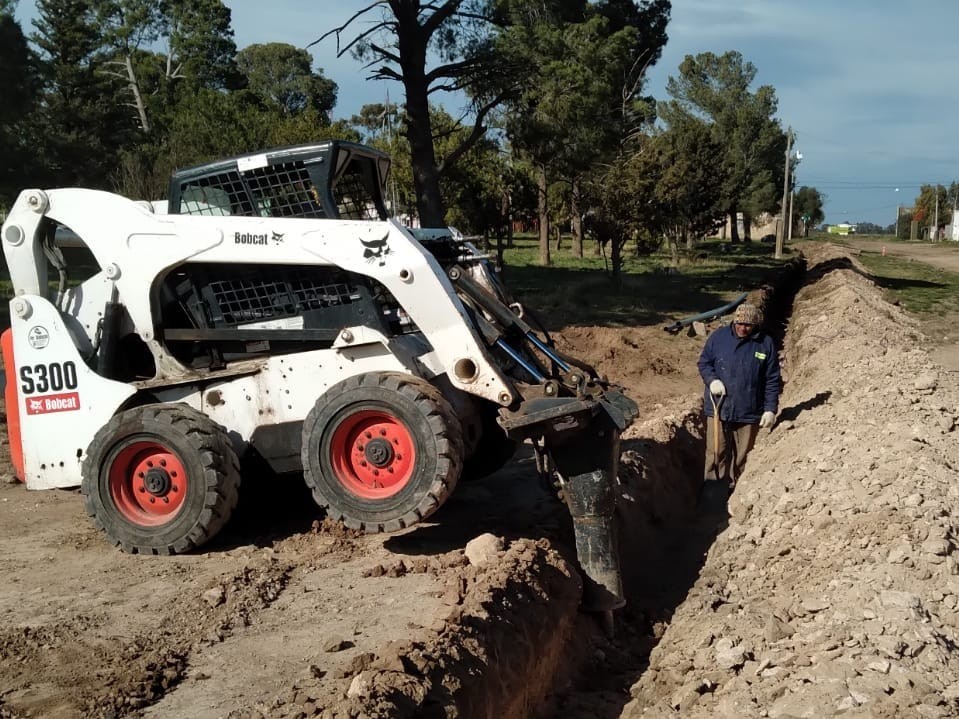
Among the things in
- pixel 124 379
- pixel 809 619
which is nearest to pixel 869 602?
pixel 809 619

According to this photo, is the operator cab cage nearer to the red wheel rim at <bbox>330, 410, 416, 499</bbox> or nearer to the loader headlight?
the loader headlight

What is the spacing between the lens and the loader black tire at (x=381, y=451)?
6086mm

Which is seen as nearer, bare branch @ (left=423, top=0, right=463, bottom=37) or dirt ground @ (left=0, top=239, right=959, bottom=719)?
dirt ground @ (left=0, top=239, right=959, bottom=719)

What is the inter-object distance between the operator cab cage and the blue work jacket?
3.69 meters

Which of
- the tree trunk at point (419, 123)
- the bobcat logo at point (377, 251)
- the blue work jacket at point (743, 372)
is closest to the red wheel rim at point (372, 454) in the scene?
the bobcat logo at point (377, 251)

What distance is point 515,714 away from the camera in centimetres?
531

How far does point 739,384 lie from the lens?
28.6ft

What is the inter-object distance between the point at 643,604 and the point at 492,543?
1649mm

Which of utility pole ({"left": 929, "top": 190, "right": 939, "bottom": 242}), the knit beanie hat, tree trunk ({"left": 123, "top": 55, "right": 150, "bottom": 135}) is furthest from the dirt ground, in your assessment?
utility pole ({"left": 929, "top": 190, "right": 939, "bottom": 242})

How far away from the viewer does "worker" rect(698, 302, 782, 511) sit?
→ 8664 mm

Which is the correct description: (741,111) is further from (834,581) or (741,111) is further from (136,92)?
(834,581)

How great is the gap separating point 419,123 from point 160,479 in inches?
547

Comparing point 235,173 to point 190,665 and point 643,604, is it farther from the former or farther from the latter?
point 643,604

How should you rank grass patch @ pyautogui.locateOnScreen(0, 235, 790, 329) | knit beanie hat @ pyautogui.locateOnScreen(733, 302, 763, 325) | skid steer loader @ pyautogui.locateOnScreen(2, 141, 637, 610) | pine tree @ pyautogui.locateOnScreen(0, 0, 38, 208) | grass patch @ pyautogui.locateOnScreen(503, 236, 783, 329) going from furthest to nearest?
pine tree @ pyautogui.locateOnScreen(0, 0, 38, 208) < grass patch @ pyautogui.locateOnScreen(503, 236, 783, 329) < grass patch @ pyautogui.locateOnScreen(0, 235, 790, 329) < knit beanie hat @ pyautogui.locateOnScreen(733, 302, 763, 325) < skid steer loader @ pyautogui.locateOnScreen(2, 141, 637, 610)
